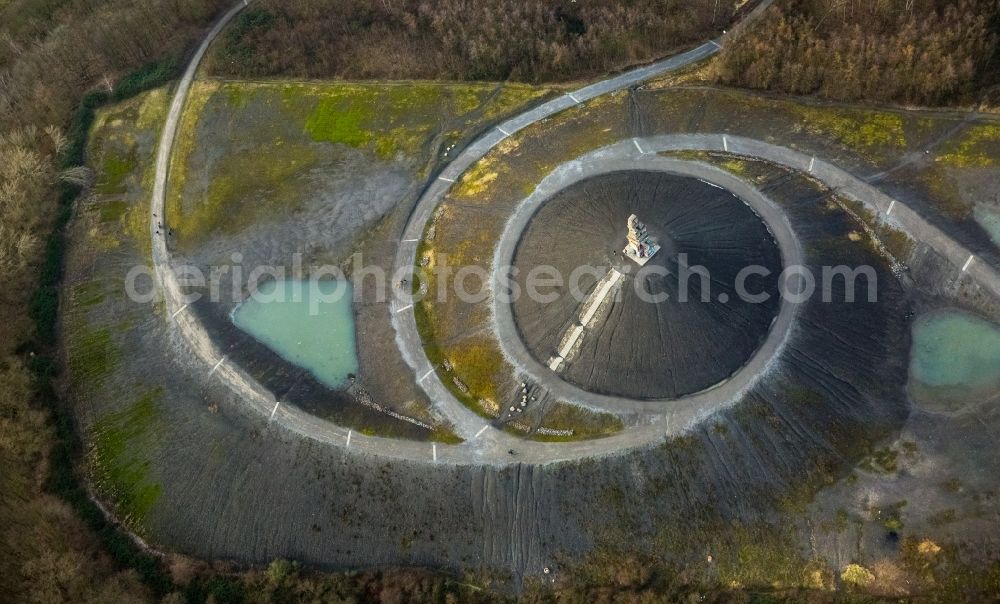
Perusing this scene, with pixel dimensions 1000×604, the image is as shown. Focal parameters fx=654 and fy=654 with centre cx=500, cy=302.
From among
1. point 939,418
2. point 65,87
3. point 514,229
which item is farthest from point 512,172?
point 65,87

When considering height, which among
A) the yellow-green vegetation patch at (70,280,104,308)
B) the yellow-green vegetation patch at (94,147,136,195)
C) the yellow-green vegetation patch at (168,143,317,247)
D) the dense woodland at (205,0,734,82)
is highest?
the dense woodland at (205,0,734,82)

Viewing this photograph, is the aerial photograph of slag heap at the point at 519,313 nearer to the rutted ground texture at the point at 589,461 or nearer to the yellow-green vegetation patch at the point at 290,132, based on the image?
the rutted ground texture at the point at 589,461

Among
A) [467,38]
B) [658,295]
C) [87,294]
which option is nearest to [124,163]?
[87,294]

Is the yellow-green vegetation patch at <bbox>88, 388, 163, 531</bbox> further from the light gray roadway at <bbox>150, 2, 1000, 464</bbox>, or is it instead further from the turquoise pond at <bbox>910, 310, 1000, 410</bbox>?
the turquoise pond at <bbox>910, 310, 1000, 410</bbox>

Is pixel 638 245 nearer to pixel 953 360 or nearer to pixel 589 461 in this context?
pixel 589 461

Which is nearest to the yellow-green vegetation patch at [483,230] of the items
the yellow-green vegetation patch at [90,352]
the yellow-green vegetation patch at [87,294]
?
the yellow-green vegetation patch at [90,352]

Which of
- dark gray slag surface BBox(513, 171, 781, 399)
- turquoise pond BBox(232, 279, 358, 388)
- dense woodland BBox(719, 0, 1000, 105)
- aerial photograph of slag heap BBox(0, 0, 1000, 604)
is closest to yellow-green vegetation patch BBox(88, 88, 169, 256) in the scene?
aerial photograph of slag heap BBox(0, 0, 1000, 604)
